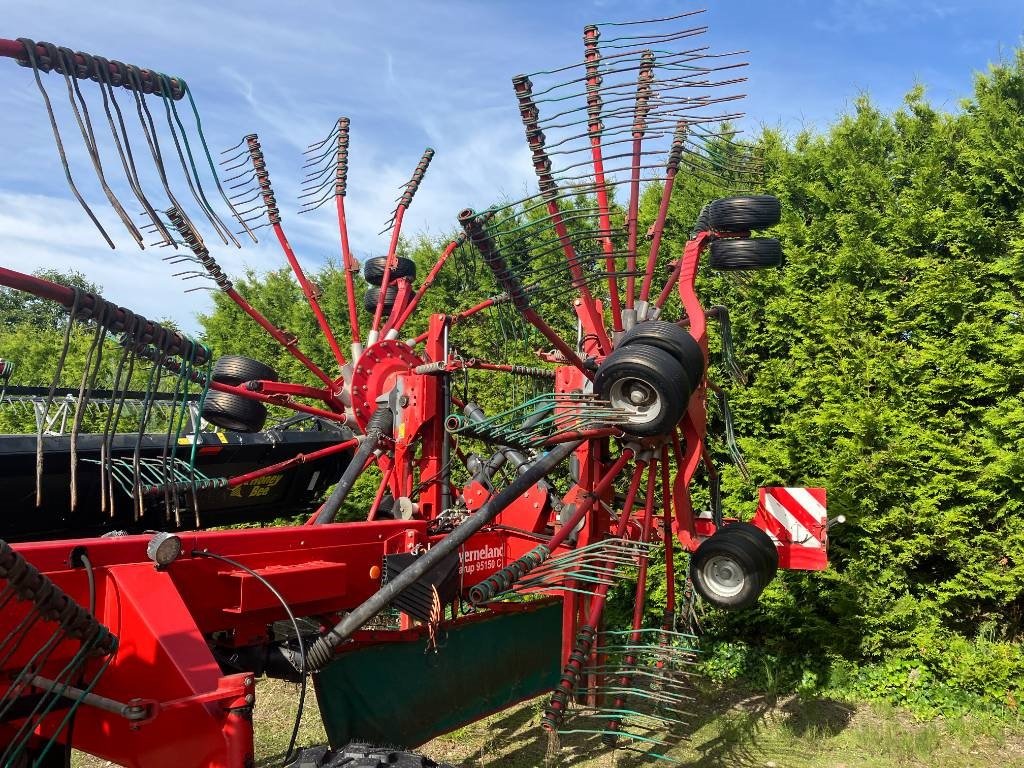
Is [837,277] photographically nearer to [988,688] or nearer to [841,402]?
[841,402]

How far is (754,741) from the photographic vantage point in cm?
450

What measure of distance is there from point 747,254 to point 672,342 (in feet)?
3.13

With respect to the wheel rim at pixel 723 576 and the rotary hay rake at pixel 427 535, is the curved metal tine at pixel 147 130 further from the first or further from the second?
the wheel rim at pixel 723 576

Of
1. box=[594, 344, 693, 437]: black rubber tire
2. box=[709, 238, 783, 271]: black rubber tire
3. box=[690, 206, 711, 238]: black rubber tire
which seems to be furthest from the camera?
box=[690, 206, 711, 238]: black rubber tire

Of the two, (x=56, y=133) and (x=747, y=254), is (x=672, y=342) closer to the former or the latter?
(x=747, y=254)

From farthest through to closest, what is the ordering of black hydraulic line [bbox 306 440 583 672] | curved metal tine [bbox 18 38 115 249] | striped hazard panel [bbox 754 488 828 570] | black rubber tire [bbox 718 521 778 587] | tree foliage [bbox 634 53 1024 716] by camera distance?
tree foliage [bbox 634 53 1024 716] < striped hazard panel [bbox 754 488 828 570] < black rubber tire [bbox 718 521 778 587] < black hydraulic line [bbox 306 440 583 672] < curved metal tine [bbox 18 38 115 249]

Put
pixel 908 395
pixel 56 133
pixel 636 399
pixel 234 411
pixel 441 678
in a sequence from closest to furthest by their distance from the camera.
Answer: pixel 56 133 → pixel 636 399 → pixel 234 411 → pixel 441 678 → pixel 908 395

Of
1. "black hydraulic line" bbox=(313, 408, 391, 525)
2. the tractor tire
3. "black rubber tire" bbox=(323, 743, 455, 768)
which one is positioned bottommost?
"black rubber tire" bbox=(323, 743, 455, 768)

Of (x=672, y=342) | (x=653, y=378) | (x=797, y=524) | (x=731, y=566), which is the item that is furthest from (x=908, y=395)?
(x=653, y=378)

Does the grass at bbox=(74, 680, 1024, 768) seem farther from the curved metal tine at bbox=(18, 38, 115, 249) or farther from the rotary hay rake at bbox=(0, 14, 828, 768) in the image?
the curved metal tine at bbox=(18, 38, 115, 249)

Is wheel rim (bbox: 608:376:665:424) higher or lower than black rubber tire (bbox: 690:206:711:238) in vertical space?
lower

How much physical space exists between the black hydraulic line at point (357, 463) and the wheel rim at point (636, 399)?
129cm

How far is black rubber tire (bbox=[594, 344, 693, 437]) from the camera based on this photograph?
2.68 metres

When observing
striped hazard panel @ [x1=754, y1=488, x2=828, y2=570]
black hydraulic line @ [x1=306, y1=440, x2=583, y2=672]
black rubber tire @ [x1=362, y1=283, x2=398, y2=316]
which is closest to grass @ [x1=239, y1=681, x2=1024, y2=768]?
striped hazard panel @ [x1=754, y1=488, x2=828, y2=570]
